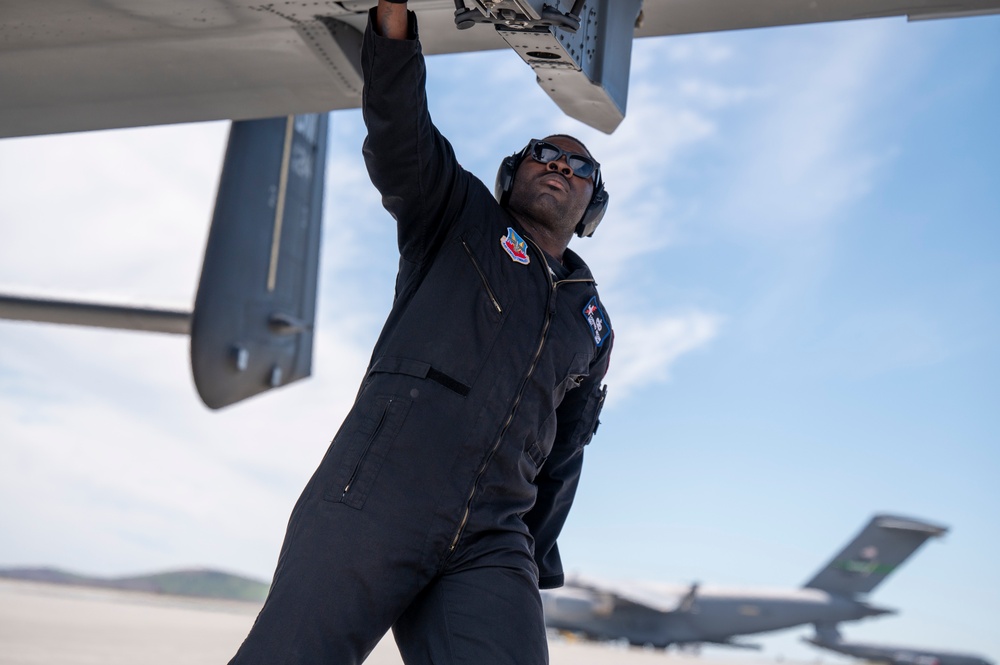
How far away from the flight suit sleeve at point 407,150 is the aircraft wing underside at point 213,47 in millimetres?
1197

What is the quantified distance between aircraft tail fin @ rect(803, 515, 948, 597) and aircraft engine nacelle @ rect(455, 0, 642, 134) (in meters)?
30.5

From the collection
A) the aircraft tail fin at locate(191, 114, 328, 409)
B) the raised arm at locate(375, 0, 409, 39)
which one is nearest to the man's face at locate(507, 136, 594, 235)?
the raised arm at locate(375, 0, 409, 39)

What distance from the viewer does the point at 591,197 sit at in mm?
2447

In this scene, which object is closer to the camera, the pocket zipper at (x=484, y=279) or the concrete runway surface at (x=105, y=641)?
the pocket zipper at (x=484, y=279)

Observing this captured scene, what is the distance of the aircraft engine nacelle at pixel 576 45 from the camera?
200 cm

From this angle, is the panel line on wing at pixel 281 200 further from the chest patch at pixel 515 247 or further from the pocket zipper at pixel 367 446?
the pocket zipper at pixel 367 446

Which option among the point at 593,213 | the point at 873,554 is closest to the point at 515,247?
the point at 593,213

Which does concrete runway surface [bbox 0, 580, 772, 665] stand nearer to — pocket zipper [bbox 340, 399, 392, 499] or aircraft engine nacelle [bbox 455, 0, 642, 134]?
pocket zipper [bbox 340, 399, 392, 499]

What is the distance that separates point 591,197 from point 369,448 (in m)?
1.01

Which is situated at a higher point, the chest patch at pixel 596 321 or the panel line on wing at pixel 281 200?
the panel line on wing at pixel 281 200

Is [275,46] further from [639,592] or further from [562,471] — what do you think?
[639,592]

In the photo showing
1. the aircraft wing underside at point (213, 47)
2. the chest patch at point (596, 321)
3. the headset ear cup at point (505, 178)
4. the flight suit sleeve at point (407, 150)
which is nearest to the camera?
the flight suit sleeve at point (407, 150)

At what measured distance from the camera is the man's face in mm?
2322

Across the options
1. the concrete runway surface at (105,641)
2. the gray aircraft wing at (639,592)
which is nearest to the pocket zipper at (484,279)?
the concrete runway surface at (105,641)
